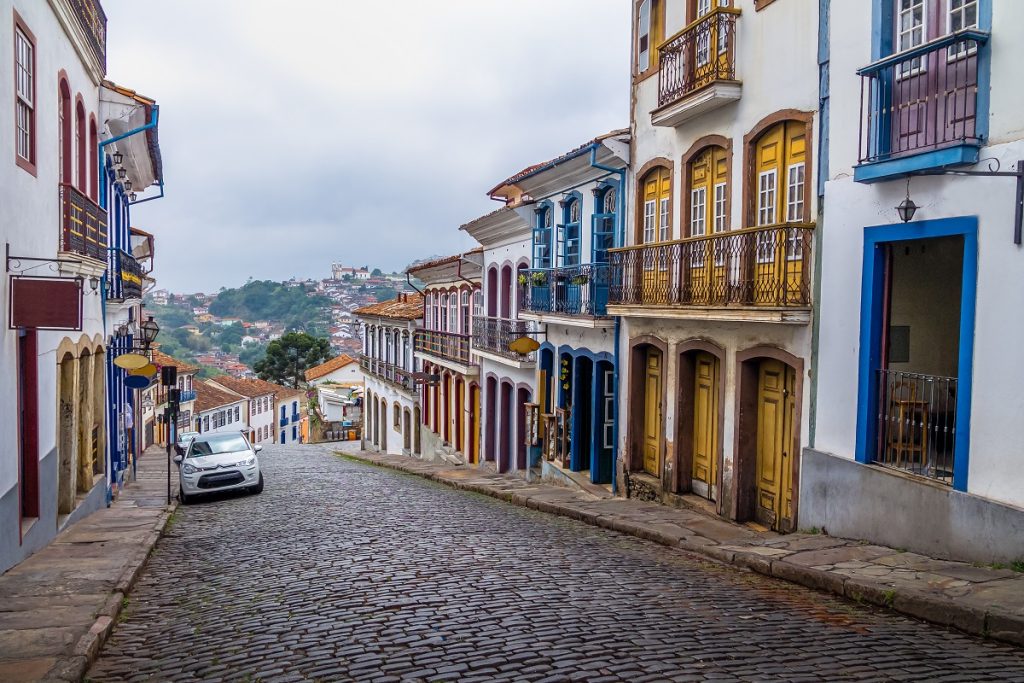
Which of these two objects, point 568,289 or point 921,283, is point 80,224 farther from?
point 921,283

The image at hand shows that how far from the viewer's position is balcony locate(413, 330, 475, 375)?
26047 millimetres

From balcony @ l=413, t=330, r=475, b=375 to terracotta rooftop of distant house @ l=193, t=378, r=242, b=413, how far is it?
31418 mm

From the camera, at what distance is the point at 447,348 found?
28000mm

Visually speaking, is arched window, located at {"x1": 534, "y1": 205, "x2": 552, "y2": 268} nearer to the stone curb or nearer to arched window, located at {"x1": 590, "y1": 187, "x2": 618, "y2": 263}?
arched window, located at {"x1": 590, "y1": 187, "x2": 618, "y2": 263}

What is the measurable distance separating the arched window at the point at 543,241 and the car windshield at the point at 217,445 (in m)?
7.27

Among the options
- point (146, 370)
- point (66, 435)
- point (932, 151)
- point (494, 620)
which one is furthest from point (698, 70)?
point (146, 370)

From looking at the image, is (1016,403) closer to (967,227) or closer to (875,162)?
(967,227)

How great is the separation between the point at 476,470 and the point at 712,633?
17459mm

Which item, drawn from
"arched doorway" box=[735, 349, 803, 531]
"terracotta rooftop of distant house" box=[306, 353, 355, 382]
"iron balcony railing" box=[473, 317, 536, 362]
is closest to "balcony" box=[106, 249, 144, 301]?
"iron balcony railing" box=[473, 317, 536, 362]

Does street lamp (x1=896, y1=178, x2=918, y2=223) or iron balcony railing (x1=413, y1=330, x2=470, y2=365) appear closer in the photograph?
street lamp (x1=896, y1=178, x2=918, y2=223)

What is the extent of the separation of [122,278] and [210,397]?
4574 cm

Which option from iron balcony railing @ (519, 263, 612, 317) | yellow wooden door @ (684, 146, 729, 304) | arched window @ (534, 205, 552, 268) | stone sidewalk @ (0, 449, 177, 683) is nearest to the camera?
stone sidewalk @ (0, 449, 177, 683)

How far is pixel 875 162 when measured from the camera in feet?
30.1

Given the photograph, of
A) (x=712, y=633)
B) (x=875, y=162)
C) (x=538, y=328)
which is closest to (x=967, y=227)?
(x=875, y=162)
